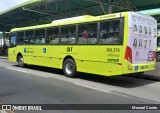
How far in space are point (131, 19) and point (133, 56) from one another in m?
1.47

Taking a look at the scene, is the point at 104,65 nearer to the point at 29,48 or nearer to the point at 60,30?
the point at 60,30

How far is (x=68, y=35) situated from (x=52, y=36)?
5.10 ft

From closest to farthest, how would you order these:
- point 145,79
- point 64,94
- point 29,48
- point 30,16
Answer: point 64,94
point 145,79
point 29,48
point 30,16

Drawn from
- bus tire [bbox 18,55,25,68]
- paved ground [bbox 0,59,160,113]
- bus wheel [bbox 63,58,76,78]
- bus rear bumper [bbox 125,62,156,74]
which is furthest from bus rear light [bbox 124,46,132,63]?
bus tire [bbox 18,55,25,68]

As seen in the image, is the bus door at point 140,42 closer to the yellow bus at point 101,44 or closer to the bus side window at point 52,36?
the yellow bus at point 101,44

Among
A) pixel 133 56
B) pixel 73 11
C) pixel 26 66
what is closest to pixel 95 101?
pixel 133 56

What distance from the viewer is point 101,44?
39.5ft

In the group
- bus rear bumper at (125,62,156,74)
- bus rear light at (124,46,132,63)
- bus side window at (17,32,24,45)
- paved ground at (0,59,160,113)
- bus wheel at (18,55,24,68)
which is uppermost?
bus side window at (17,32,24,45)

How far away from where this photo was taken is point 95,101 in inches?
332

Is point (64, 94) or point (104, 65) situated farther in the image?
point (104, 65)

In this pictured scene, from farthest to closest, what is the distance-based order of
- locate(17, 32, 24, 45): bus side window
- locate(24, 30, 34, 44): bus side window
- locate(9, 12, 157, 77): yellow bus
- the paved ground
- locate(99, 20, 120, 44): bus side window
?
locate(17, 32, 24, 45): bus side window < locate(24, 30, 34, 44): bus side window < locate(99, 20, 120, 44): bus side window < locate(9, 12, 157, 77): yellow bus < the paved ground

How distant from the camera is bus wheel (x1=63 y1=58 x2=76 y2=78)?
13.7m

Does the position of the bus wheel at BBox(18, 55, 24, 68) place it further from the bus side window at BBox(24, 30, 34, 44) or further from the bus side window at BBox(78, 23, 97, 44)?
the bus side window at BBox(78, 23, 97, 44)

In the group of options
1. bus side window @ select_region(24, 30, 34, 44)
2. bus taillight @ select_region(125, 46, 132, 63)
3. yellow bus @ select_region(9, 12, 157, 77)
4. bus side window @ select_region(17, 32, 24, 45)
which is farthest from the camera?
bus side window @ select_region(17, 32, 24, 45)
